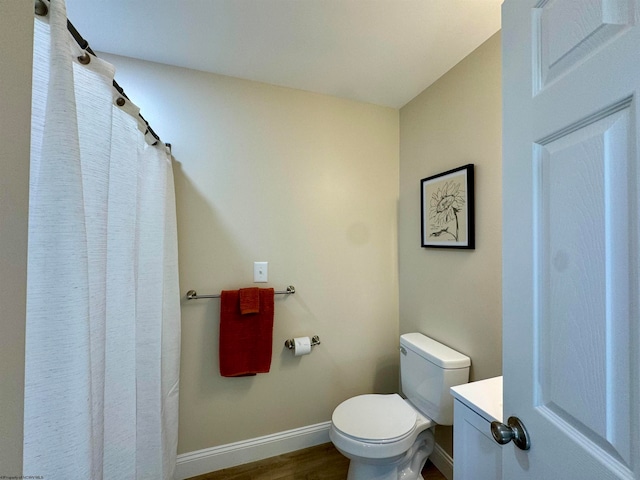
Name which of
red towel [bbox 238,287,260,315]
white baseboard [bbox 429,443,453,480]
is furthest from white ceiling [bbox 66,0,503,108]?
white baseboard [bbox 429,443,453,480]

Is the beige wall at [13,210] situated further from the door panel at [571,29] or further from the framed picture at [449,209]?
the framed picture at [449,209]

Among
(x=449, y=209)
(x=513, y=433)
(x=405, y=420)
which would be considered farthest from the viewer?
(x=449, y=209)

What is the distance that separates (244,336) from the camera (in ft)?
5.14

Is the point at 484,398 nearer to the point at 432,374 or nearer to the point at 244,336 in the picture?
the point at 432,374

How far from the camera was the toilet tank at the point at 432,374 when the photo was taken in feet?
4.33

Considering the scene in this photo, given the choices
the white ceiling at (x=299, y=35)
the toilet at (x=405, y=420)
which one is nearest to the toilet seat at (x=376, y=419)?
the toilet at (x=405, y=420)

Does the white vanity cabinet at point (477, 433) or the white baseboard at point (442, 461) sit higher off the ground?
the white vanity cabinet at point (477, 433)

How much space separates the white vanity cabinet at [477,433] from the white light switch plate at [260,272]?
3.73ft

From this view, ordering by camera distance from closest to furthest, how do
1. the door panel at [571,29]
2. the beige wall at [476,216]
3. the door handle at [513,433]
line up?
the door panel at [571,29] < the door handle at [513,433] < the beige wall at [476,216]

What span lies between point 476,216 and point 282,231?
1.11m

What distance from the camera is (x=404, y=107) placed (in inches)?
75.7

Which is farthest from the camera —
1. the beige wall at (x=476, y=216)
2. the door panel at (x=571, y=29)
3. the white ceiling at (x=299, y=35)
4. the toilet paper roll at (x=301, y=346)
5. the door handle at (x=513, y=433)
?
the toilet paper roll at (x=301, y=346)

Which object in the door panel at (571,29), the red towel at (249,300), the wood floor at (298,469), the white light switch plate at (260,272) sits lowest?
the wood floor at (298,469)

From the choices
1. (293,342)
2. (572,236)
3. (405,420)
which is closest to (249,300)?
(293,342)
